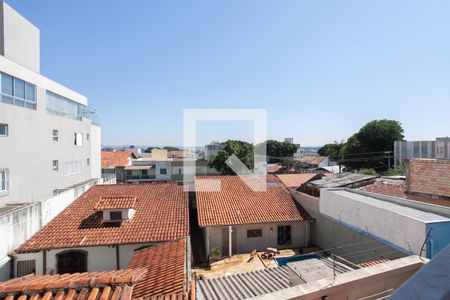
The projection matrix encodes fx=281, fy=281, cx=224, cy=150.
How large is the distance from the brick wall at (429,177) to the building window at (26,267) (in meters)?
16.5

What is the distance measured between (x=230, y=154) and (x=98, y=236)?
25306 mm

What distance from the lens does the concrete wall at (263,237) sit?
1464cm

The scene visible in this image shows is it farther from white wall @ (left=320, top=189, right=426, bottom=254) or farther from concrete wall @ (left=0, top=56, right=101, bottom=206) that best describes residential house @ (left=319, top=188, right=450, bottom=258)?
concrete wall @ (left=0, top=56, right=101, bottom=206)

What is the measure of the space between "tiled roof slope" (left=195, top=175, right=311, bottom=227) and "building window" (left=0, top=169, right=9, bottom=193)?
9069mm

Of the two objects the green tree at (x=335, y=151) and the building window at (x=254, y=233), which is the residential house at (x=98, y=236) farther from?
the green tree at (x=335, y=151)

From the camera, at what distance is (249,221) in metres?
14.8

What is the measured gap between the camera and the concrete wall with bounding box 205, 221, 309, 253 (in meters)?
14.6

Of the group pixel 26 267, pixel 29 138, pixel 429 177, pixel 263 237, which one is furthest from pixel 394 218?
pixel 29 138

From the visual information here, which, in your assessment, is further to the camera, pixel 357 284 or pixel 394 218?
pixel 394 218

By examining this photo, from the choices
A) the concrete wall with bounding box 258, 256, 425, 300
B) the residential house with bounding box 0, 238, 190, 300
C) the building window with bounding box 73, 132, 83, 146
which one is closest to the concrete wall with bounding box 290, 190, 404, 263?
the concrete wall with bounding box 258, 256, 425, 300

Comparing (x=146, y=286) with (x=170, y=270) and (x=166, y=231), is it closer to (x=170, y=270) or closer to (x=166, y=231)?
(x=170, y=270)

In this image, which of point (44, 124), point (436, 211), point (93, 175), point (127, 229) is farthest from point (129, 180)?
point (436, 211)

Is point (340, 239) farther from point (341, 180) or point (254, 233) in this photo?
point (254, 233)

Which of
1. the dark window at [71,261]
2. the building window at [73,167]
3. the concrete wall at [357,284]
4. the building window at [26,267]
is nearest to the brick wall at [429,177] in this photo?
the concrete wall at [357,284]
